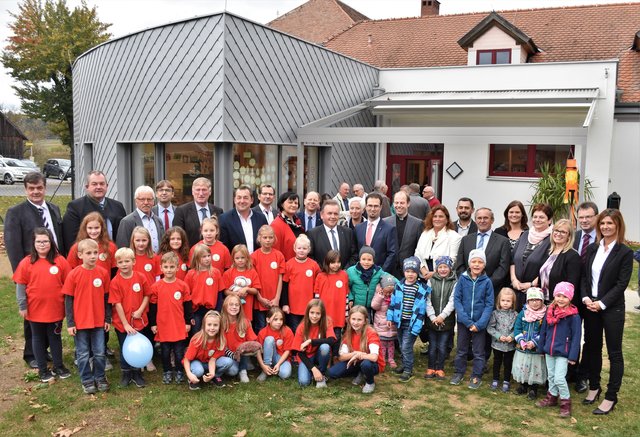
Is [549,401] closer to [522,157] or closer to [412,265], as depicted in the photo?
[412,265]

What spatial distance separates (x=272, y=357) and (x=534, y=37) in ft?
49.4

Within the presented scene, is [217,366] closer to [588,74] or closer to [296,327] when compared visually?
[296,327]

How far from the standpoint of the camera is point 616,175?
1381cm

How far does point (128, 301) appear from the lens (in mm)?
4789

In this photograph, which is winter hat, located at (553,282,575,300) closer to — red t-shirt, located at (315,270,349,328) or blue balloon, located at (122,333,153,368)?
red t-shirt, located at (315,270,349,328)

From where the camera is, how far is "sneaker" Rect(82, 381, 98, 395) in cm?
466

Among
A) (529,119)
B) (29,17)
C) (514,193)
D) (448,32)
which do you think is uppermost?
(29,17)

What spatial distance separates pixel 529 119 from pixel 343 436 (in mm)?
11109

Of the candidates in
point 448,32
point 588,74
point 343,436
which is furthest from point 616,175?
point 343,436

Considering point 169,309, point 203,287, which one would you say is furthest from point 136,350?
point 203,287

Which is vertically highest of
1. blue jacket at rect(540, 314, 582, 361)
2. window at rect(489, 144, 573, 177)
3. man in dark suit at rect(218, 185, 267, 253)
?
window at rect(489, 144, 573, 177)

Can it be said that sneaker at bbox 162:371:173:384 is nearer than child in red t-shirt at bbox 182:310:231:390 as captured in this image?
No

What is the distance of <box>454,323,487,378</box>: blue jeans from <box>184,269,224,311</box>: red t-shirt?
2.33 meters

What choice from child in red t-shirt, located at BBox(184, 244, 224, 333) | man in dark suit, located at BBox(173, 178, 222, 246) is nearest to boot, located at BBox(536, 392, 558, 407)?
child in red t-shirt, located at BBox(184, 244, 224, 333)
